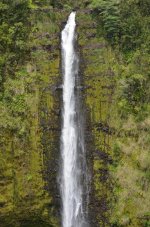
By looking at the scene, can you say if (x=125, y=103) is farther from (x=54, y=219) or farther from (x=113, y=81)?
(x=54, y=219)

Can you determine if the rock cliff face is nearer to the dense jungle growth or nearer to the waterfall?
the dense jungle growth

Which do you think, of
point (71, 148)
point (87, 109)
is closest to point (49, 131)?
point (71, 148)

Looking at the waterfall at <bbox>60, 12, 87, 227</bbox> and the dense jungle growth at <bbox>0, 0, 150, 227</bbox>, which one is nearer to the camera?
the dense jungle growth at <bbox>0, 0, 150, 227</bbox>

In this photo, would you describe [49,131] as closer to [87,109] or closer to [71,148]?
[71,148]

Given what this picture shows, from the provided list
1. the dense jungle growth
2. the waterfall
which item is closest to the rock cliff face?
the dense jungle growth

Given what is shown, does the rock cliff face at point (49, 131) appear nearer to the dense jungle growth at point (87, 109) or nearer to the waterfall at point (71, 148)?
the dense jungle growth at point (87, 109)

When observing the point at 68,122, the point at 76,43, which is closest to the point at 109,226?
the point at 68,122

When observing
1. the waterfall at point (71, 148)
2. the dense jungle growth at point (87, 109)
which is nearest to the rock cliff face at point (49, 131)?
the dense jungle growth at point (87, 109)
